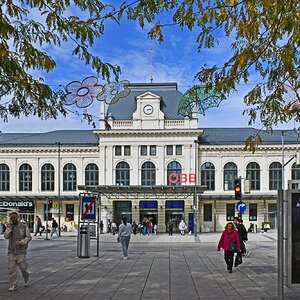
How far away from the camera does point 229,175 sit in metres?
68.3

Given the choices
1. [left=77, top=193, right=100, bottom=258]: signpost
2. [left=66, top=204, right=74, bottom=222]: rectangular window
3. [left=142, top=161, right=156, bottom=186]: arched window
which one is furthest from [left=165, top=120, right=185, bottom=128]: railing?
[left=77, top=193, right=100, bottom=258]: signpost

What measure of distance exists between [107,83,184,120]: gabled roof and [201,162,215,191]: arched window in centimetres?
679

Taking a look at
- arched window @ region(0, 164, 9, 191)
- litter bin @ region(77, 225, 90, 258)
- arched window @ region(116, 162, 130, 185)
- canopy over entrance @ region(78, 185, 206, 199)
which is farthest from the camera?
arched window @ region(0, 164, 9, 191)

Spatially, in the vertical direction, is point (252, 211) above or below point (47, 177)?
below

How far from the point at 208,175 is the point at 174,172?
4.51 metres

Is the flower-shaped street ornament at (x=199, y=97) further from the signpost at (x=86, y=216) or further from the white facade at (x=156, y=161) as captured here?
the white facade at (x=156, y=161)

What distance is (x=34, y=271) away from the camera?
17500 millimetres

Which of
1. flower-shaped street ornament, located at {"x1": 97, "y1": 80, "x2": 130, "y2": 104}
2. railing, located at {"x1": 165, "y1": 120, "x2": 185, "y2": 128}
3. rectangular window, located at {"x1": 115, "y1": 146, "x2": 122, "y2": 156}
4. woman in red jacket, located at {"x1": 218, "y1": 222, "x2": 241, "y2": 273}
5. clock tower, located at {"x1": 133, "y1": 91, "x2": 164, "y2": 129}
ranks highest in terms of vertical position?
clock tower, located at {"x1": 133, "y1": 91, "x2": 164, "y2": 129}

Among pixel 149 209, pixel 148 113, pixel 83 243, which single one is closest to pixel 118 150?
pixel 148 113

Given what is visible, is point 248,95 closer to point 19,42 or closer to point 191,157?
point 19,42

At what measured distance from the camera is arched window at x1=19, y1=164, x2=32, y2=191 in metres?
69.2

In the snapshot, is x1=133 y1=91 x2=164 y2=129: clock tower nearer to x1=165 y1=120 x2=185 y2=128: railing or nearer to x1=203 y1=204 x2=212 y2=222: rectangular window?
x1=165 y1=120 x2=185 y2=128: railing

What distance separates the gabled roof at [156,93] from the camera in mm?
68750

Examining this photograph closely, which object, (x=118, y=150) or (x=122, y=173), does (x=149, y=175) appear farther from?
(x=118, y=150)
